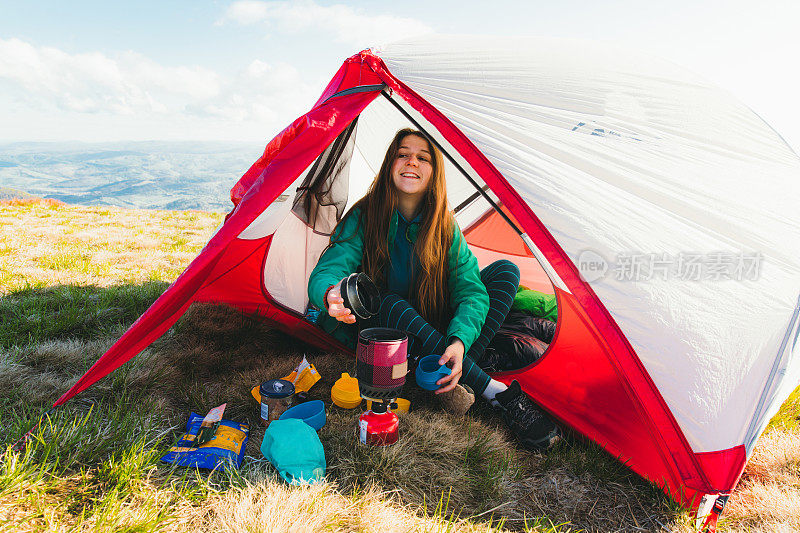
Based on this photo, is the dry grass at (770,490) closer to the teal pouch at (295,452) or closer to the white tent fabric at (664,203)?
the white tent fabric at (664,203)

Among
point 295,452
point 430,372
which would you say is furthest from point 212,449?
point 430,372

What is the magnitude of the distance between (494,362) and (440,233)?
2.08 feet

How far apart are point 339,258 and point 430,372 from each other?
634 mm

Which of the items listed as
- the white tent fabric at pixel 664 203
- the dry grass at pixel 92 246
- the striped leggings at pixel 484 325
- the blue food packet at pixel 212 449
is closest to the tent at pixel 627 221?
the white tent fabric at pixel 664 203

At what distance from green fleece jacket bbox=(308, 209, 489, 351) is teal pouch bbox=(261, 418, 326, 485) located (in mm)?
501

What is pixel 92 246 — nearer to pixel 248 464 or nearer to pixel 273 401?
pixel 273 401

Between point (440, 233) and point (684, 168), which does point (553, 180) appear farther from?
point (440, 233)

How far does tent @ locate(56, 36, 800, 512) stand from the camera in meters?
1.33

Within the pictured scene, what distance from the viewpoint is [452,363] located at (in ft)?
5.47

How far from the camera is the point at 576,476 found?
148 cm

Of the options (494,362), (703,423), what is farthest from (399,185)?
(703,423)

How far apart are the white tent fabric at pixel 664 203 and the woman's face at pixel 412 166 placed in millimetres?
440

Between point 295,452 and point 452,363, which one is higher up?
point 452,363

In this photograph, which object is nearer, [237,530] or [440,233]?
[237,530]
